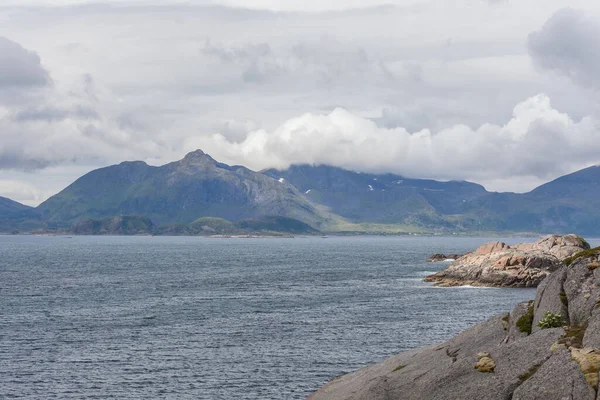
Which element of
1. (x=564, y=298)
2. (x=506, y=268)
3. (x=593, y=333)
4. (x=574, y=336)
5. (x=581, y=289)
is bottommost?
(x=506, y=268)

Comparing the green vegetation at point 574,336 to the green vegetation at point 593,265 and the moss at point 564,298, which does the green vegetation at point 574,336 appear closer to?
the moss at point 564,298

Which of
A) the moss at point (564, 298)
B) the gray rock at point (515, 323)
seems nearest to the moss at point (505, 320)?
the gray rock at point (515, 323)

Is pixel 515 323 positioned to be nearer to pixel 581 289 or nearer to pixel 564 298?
pixel 564 298

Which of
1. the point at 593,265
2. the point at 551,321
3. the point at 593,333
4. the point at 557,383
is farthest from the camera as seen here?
the point at 593,265

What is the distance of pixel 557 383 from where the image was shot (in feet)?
111

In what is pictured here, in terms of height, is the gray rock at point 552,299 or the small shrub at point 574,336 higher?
the gray rock at point 552,299

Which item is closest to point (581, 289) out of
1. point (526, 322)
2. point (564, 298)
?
point (564, 298)

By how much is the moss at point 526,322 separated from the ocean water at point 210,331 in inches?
887

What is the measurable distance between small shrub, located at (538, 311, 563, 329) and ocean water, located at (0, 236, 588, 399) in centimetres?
2513

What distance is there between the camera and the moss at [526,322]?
4406 cm

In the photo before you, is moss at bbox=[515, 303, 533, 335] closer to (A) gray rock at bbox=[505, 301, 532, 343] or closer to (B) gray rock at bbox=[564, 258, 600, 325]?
(A) gray rock at bbox=[505, 301, 532, 343]

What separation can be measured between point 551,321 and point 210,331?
56507 millimetres

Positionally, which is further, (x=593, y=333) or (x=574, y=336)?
(x=574, y=336)

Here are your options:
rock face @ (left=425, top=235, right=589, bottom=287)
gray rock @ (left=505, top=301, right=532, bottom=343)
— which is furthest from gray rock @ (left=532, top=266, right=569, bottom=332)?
rock face @ (left=425, top=235, right=589, bottom=287)
